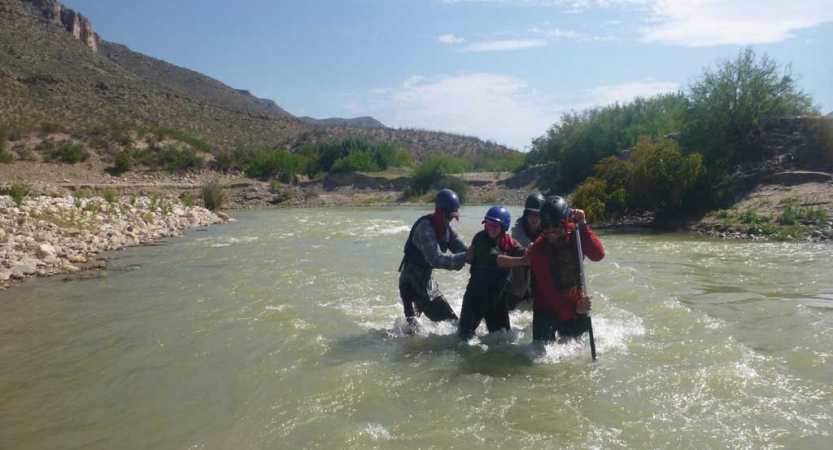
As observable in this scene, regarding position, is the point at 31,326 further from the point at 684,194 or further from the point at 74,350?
the point at 684,194

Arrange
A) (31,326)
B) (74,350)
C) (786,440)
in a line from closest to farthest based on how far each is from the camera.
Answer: (786,440) < (74,350) < (31,326)

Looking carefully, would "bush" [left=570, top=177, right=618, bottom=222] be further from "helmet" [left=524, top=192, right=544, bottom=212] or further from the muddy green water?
"helmet" [left=524, top=192, right=544, bottom=212]

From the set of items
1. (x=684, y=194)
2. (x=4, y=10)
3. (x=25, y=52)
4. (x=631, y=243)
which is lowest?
(x=631, y=243)

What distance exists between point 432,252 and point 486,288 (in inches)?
26.9

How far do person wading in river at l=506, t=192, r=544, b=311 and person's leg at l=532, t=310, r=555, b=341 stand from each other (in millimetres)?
980

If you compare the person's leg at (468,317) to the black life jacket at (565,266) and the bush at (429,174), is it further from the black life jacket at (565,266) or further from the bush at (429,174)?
the bush at (429,174)

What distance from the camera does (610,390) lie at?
5309 mm

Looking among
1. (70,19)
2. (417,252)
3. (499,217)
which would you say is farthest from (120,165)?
(70,19)

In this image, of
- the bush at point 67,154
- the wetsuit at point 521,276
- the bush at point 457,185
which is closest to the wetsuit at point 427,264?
the wetsuit at point 521,276

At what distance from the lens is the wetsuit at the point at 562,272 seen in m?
5.56

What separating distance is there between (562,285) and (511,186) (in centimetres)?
3896

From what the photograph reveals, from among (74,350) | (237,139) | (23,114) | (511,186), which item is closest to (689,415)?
(74,350)

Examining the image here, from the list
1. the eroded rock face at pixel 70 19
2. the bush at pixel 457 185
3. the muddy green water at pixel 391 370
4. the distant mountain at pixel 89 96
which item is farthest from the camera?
the eroded rock face at pixel 70 19

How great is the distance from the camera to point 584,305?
5426mm
